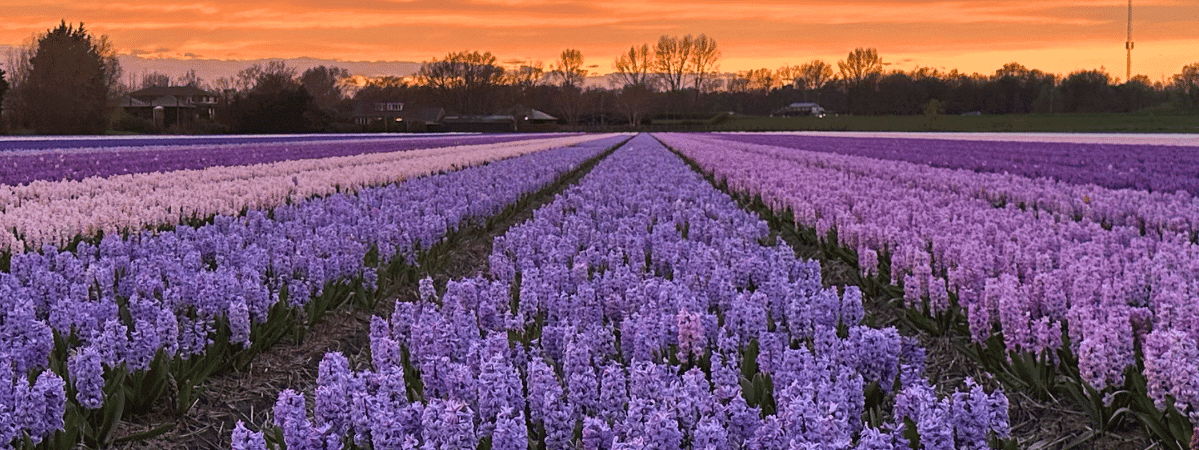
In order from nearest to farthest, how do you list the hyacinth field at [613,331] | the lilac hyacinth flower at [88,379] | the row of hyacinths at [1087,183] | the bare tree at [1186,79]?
1. the hyacinth field at [613,331]
2. the lilac hyacinth flower at [88,379]
3. the row of hyacinths at [1087,183]
4. the bare tree at [1186,79]

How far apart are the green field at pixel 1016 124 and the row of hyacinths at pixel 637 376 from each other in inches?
2641

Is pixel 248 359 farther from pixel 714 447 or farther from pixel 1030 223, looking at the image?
pixel 1030 223

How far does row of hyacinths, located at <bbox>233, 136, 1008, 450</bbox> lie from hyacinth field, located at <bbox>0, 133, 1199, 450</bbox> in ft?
0.04

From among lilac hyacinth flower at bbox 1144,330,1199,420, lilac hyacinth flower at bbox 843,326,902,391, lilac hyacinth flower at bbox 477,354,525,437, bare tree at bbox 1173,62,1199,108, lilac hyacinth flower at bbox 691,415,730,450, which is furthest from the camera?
bare tree at bbox 1173,62,1199,108

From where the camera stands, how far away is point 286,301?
237 inches

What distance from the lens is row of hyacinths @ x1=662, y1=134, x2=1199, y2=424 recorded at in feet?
13.0

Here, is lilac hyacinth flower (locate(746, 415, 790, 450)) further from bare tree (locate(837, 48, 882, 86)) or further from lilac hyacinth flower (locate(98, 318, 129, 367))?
bare tree (locate(837, 48, 882, 86))

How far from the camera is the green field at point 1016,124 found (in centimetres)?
7000

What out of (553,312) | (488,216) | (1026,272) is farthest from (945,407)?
(488,216)

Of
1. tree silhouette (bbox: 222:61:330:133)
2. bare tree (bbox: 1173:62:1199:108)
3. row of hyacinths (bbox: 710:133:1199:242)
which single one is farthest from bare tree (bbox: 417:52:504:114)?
row of hyacinths (bbox: 710:133:1199:242)

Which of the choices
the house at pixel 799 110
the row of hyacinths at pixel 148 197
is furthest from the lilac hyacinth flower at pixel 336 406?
the house at pixel 799 110

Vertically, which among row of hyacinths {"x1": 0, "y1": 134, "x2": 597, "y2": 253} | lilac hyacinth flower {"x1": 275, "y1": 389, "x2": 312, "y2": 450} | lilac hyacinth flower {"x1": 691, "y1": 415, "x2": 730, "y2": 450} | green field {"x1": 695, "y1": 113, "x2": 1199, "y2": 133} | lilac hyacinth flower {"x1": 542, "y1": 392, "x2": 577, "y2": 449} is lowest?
lilac hyacinth flower {"x1": 542, "y1": 392, "x2": 577, "y2": 449}

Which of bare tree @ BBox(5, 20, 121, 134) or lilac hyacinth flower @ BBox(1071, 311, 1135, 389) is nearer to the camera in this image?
lilac hyacinth flower @ BBox(1071, 311, 1135, 389)

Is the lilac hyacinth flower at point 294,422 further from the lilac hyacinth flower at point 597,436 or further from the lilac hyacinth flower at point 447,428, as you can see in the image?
the lilac hyacinth flower at point 597,436
